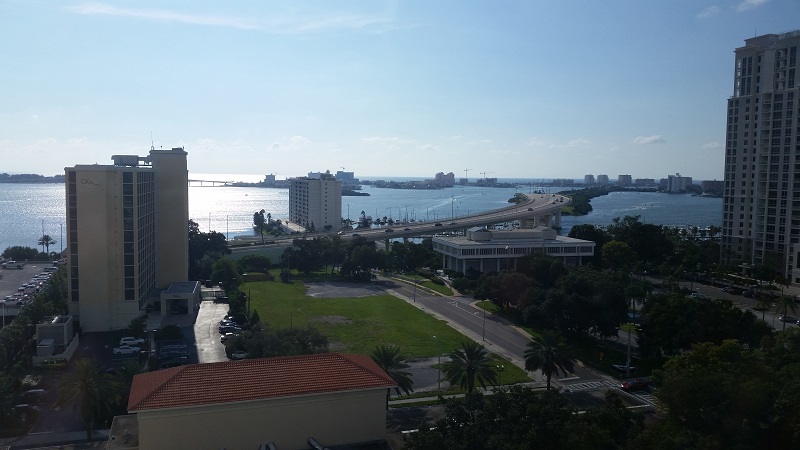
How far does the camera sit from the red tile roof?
8570 mm

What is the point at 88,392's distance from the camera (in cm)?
1075

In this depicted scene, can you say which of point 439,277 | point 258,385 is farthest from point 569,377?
point 439,277

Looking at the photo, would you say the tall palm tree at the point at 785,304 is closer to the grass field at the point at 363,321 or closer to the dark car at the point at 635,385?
the dark car at the point at 635,385

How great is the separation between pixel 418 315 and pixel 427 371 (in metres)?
5.99

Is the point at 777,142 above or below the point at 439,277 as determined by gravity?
above

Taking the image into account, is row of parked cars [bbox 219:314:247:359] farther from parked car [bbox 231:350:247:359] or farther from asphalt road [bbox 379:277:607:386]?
asphalt road [bbox 379:277:607:386]

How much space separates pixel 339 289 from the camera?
26562 mm

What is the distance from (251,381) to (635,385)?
9344 mm

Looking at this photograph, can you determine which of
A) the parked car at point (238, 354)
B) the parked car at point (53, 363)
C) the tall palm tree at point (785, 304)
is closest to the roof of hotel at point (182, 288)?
the parked car at point (53, 363)

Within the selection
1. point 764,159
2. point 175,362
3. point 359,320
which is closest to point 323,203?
point 764,159

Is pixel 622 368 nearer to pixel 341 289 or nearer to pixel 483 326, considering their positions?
pixel 483 326

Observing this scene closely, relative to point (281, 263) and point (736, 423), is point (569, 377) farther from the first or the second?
point (281, 263)

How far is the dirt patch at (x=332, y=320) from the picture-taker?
20138mm

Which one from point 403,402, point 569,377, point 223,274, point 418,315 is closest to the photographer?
point 403,402
